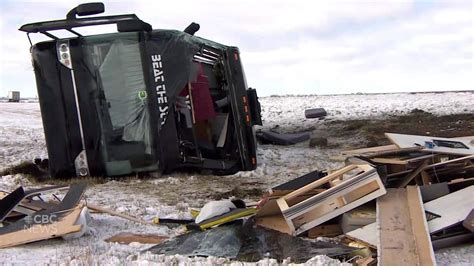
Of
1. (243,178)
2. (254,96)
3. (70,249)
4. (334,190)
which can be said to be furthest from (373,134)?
(70,249)

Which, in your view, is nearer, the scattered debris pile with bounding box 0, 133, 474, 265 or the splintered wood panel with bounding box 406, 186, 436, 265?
the splintered wood panel with bounding box 406, 186, 436, 265

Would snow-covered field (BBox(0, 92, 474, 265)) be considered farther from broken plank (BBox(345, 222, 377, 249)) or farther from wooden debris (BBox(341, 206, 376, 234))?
wooden debris (BBox(341, 206, 376, 234))

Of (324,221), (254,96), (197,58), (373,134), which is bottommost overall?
(373,134)

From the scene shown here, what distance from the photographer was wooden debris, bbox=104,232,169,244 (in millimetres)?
4419

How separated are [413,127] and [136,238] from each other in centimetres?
1085

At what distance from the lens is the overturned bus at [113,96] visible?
7.09 m

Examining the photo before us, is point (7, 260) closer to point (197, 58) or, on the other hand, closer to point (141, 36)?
point (141, 36)

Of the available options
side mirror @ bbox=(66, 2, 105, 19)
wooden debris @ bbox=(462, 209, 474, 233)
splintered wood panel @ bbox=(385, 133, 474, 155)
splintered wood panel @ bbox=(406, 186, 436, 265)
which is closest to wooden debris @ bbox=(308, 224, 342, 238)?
splintered wood panel @ bbox=(406, 186, 436, 265)

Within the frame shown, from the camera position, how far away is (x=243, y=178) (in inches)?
299

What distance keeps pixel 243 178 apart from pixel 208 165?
55cm

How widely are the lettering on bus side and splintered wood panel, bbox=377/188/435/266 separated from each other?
341 cm

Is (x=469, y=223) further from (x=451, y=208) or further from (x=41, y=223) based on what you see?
(x=41, y=223)

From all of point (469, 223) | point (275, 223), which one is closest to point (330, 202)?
point (275, 223)

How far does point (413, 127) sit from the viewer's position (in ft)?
45.4
